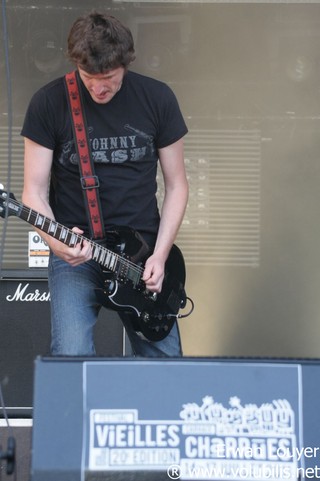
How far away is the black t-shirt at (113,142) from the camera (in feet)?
10.4

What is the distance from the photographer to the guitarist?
300 centimetres

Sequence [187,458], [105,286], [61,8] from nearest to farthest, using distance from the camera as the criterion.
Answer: [187,458] → [105,286] → [61,8]

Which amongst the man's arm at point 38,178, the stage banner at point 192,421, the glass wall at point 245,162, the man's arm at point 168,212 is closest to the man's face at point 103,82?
the man's arm at point 38,178

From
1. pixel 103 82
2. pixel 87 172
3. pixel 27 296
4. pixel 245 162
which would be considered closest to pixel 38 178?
pixel 87 172

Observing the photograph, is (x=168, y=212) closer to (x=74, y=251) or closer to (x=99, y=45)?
(x=74, y=251)

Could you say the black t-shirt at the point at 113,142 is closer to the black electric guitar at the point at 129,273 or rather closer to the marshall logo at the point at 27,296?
the black electric guitar at the point at 129,273

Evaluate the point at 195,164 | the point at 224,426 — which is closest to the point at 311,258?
the point at 195,164

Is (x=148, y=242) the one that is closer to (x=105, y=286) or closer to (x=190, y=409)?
(x=105, y=286)

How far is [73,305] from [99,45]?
911mm

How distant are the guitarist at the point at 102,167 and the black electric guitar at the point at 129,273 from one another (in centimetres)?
4

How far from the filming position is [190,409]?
1.86 metres

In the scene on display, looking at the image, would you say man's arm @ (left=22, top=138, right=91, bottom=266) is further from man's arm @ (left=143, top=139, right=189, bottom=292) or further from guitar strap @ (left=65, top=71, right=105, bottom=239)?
man's arm @ (left=143, top=139, right=189, bottom=292)

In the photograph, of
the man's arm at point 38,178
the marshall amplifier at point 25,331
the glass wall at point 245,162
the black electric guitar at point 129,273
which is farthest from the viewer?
the glass wall at point 245,162

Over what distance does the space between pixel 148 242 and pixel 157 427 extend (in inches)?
60.4
